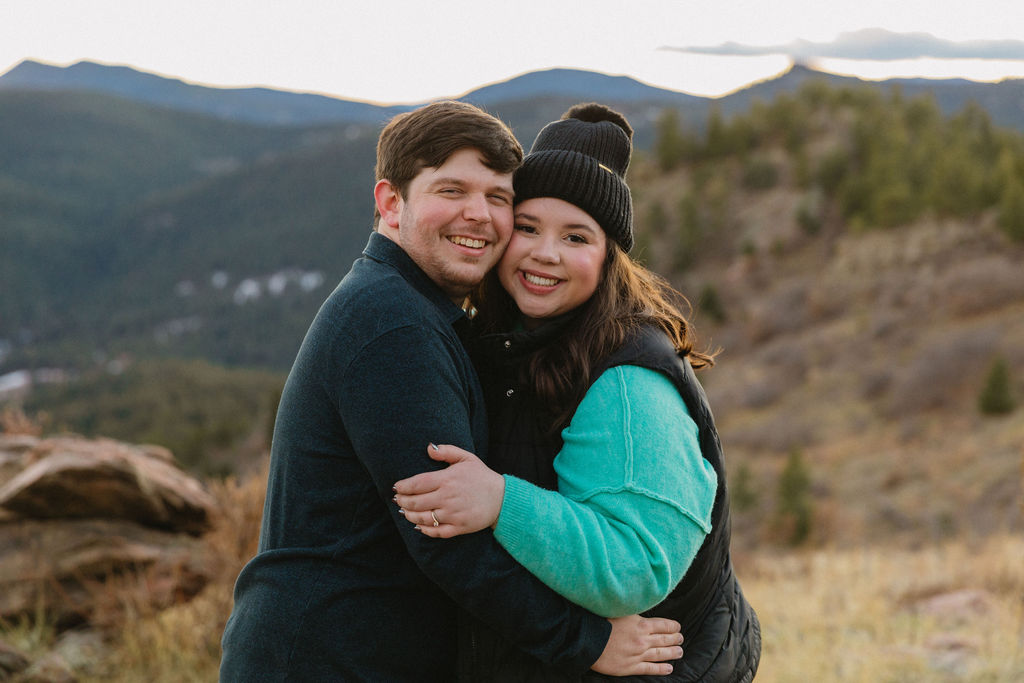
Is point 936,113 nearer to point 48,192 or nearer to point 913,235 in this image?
point 913,235

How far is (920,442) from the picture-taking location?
1850 centimetres

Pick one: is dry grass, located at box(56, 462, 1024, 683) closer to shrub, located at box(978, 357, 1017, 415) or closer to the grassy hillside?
the grassy hillside

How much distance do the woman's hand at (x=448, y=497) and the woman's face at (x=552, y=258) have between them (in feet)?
2.09

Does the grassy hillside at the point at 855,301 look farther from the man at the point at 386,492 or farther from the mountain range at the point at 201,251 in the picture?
the mountain range at the point at 201,251

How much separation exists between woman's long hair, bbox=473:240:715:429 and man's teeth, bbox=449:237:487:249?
0.28 meters

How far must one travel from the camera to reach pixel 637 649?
2.02 m

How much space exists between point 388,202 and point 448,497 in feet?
2.75

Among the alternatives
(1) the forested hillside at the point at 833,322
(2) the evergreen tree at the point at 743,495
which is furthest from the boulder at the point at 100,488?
(2) the evergreen tree at the point at 743,495

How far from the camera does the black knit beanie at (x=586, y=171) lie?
7.54 ft

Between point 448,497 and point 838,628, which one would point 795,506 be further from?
point 448,497

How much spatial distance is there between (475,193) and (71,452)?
4.09 meters

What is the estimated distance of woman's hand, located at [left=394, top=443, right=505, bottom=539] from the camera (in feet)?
5.86

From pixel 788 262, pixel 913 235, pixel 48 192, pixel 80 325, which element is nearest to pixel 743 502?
pixel 913 235

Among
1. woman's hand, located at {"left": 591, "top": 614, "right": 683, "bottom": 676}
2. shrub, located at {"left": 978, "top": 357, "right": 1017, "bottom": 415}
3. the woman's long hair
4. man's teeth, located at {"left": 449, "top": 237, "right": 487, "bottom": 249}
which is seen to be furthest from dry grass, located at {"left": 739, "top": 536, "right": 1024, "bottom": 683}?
shrub, located at {"left": 978, "top": 357, "right": 1017, "bottom": 415}
